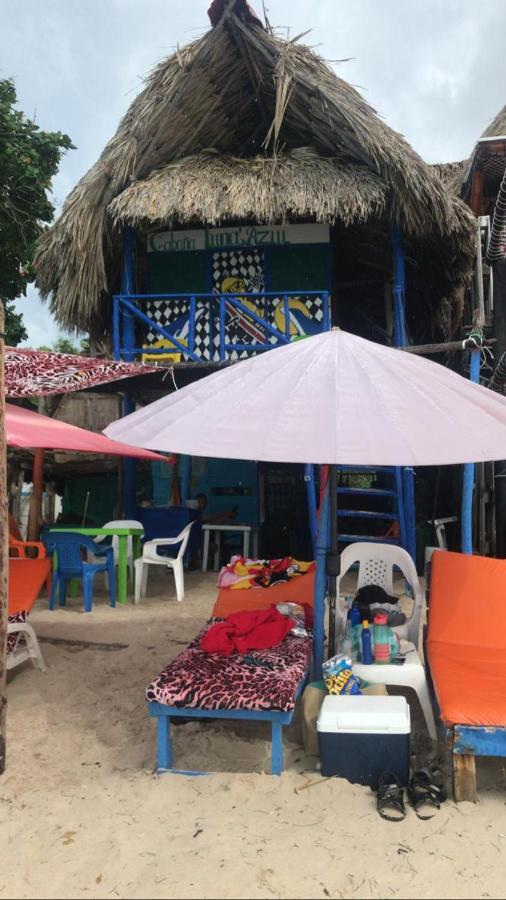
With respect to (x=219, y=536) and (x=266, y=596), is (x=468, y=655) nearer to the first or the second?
(x=266, y=596)

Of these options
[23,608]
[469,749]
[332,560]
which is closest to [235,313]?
[23,608]

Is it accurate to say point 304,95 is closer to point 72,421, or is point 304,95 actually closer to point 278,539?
point 278,539

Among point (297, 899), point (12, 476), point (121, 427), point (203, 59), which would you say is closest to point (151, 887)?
point (297, 899)

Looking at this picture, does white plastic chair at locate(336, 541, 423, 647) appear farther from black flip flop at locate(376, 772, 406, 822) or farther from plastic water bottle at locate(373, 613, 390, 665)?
black flip flop at locate(376, 772, 406, 822)

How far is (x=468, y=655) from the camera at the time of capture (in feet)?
11.2

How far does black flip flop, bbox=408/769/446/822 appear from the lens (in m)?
2.50

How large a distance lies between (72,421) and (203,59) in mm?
5767

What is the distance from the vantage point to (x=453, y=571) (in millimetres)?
3764

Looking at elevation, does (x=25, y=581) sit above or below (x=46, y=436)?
below

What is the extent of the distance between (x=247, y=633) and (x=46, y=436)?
1625 mm

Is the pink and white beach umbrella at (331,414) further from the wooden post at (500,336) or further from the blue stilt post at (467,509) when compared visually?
the wooden post at (500,336)

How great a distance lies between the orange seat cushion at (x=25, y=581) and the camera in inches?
165

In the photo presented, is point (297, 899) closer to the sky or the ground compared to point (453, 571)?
closer to the ground

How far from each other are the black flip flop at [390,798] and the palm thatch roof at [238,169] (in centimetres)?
554
